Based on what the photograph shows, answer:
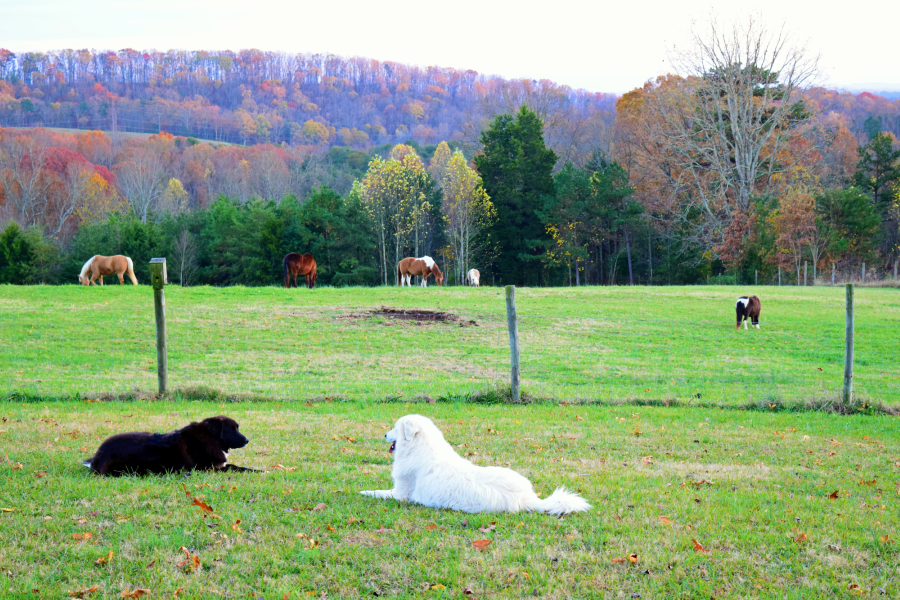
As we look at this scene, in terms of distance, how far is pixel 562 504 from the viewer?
5.13 meters

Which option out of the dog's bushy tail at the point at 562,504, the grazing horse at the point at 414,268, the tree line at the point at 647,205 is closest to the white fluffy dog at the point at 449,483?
the dog's bushy tail at the point at 562,504

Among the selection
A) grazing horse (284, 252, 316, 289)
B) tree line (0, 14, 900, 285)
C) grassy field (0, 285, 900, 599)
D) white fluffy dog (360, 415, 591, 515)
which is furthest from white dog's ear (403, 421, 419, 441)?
tree line (0, 14, 900, 285)

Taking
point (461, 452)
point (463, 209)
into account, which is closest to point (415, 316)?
point (461, 452)

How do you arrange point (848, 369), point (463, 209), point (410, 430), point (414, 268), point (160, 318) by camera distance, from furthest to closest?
point (463, 209) → point (414, 268) → point (848, 369) → point (160, 318) → point (410, 430)

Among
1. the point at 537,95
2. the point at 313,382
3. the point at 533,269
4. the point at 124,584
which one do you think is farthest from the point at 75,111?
the point at 124,584

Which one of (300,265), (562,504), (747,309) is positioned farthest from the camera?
(300,265)

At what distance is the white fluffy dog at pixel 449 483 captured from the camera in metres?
5.16

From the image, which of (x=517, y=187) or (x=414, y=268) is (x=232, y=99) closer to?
(x=517, y=187)

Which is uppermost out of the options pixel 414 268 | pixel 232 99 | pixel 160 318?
pixel 232 99

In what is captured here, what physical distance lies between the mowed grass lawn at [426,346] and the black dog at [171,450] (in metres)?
4.58

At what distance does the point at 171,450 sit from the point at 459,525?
9.97ft

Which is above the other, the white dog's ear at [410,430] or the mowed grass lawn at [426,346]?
the white dog's ear at [410,430]

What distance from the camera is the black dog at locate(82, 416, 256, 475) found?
595 centimetres

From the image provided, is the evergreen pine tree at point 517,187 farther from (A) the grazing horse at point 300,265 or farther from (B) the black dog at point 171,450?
(B) the black dog at point 171,450
